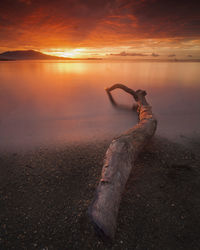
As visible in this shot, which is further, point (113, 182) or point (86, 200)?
point (86, 200)

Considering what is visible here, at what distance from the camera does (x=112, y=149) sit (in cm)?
299

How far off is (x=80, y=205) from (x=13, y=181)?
1.70 m

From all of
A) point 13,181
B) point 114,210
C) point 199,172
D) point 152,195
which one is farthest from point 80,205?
point 199,172

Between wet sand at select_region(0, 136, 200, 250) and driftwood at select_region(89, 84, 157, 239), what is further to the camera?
wet sand at select_region(0, 136, 200, 250)

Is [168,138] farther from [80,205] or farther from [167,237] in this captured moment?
[80,205]

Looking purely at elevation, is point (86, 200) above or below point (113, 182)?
below

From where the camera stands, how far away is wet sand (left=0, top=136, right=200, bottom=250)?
83.9 inches

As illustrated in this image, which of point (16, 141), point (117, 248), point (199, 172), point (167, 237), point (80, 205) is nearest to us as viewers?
point (117, 248)

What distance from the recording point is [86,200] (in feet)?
8.89

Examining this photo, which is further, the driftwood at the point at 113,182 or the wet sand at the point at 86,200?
the wet sand at the point at 86,200

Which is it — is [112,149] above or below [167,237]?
above

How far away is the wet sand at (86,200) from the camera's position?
2.13m

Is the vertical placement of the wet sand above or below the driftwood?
below

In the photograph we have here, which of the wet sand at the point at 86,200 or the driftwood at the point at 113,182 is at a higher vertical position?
the driftwood at the point at 113,182
